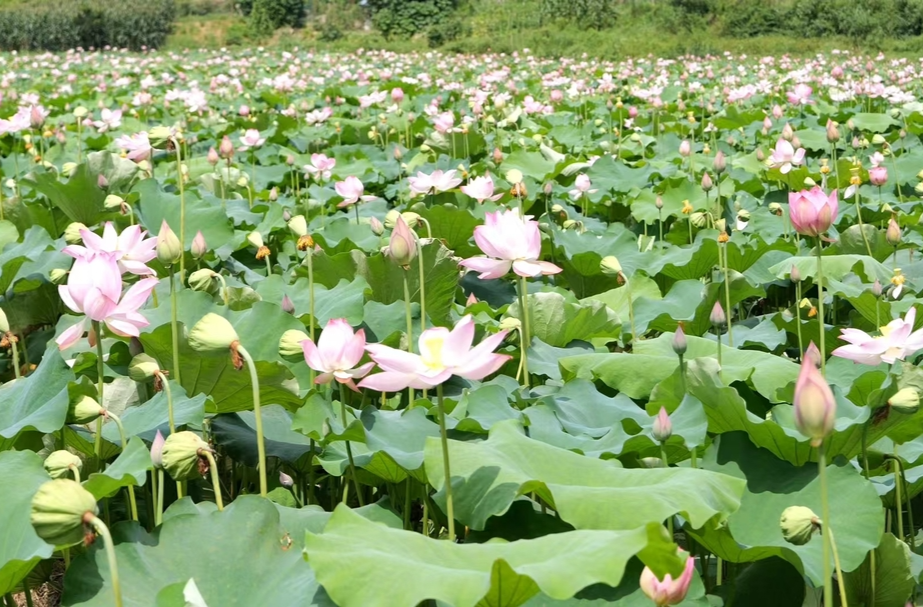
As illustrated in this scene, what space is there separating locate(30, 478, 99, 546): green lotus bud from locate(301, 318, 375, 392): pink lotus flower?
0.42 meters

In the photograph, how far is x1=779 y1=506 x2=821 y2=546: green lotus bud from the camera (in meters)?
1.00

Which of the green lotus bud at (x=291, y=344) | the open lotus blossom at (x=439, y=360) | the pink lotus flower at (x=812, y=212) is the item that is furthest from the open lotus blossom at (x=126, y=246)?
the pink lotus flower at (x=812, y=212)

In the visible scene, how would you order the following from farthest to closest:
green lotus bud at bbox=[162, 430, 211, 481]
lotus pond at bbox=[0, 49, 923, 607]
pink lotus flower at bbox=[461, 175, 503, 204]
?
1. pink lotus flower at bbox=[461, 175, 503, 204]
2. green lotus bud at bbox=[162, 430, 211, 481]
3. lotus pond at bbox=[0, 49, 923, 607]

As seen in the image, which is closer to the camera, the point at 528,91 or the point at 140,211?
the point at 140,211

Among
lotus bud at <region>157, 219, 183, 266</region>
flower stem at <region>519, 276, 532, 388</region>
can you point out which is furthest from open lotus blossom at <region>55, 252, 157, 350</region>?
flower stem at <region>519, 276, 532, 388</region>

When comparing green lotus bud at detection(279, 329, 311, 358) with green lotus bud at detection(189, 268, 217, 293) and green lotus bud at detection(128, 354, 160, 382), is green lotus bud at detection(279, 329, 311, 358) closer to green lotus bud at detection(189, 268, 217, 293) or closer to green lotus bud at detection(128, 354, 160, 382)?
green lotus bud at detection(128, 354, 160, 382)

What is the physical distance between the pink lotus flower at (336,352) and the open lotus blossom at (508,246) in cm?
24

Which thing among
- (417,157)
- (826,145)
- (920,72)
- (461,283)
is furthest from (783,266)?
(920,72)

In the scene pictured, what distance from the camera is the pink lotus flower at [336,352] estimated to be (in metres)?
1.27

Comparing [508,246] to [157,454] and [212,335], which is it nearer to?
[212,335]

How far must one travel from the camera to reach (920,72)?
9305mm

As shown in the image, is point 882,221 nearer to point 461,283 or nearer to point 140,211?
point 461,283

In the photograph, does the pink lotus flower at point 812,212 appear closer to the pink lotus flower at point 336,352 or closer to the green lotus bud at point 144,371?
the pink lotus flower at point 336,352

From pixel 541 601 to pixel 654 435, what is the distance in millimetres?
291
